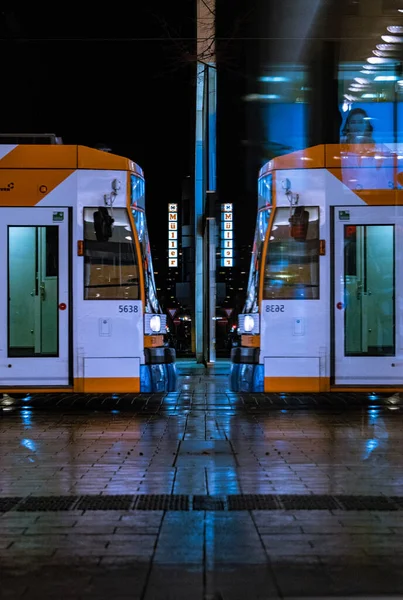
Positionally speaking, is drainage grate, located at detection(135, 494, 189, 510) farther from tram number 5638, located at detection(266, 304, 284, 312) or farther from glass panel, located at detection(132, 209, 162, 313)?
tram number 5638, located at detection(266, 304, 284, 312)

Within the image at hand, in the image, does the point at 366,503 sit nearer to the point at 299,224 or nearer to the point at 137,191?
the point at 299,224

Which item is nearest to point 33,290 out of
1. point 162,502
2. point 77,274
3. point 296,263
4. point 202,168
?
point 77,274

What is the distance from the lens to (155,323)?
1027 cm

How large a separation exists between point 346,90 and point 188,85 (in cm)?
692

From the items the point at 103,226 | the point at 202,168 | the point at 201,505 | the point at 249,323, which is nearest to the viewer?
the point at 201,505

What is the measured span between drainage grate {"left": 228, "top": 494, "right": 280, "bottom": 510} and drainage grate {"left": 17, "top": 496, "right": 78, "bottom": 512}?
1106mm

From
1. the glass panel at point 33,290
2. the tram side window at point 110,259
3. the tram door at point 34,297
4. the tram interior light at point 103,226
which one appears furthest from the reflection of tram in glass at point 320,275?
the glass panel at point 33,290

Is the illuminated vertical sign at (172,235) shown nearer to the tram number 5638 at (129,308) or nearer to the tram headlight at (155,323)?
the tram headlight at (155,323)

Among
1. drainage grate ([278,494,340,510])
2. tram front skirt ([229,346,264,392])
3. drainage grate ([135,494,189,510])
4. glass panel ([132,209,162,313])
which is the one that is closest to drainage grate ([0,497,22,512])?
drainage grate ([135,494,189,510])

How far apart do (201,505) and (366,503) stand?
112cm

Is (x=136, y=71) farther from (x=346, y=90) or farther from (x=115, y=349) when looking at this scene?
(x=115, y=349)

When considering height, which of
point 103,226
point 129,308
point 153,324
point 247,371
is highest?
point 103,226

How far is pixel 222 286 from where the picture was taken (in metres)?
18.4

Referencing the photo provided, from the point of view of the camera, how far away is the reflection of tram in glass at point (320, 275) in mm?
10320
